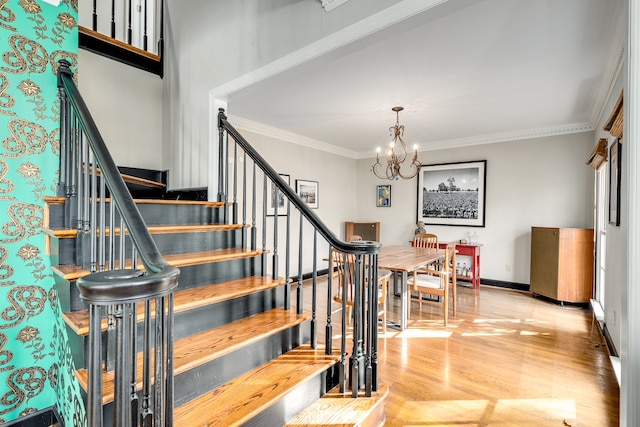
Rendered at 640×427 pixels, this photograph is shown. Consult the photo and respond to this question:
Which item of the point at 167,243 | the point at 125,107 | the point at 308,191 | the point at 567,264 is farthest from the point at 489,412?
the point at 308,191

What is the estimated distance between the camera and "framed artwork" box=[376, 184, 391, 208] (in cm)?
659

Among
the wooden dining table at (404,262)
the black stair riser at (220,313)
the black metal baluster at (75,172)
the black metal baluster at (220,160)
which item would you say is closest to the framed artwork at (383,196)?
the wooden dining table at (404,262)

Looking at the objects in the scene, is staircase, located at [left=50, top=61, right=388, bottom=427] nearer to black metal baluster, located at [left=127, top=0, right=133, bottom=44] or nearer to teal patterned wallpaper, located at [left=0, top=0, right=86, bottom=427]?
teal patterned wallpaper, located at [left=0, top=0, right=86, bottom=427]

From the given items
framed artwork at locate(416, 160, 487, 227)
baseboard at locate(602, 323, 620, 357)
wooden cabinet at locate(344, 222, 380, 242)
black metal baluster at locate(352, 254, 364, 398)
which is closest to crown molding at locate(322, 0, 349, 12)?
black metal baluster at locate(352, 254, 364, 398)

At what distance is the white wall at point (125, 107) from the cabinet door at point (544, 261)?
527cm

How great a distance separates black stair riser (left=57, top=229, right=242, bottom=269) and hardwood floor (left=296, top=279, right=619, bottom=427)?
168cm

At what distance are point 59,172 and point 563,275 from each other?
5641 millimetres

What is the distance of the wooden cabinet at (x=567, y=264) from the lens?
13.8 feet

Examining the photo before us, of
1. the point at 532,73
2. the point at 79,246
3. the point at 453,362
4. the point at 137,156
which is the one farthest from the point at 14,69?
the point at 532,73

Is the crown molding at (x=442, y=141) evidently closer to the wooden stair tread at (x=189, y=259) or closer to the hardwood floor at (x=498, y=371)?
the hardwood floor at (x=498, y=371)

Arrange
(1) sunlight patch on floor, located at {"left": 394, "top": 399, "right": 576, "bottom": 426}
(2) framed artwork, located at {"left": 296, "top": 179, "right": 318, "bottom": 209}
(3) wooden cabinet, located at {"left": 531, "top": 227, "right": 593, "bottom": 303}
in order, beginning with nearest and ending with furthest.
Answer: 1. (1) sunlight patch on floor, located at {"left": 394, "top": 399, "right": 576, "bottom": 426}
2. (3) wooden cabinet, located at {"left": 531, "top": 227, "right": 593, "bottom": 303}
3. (2) framed artwork, located at {"left": 296, "top": 179, "right": 318, "bottom": 209}

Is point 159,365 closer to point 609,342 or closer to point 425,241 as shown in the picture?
point 609,342

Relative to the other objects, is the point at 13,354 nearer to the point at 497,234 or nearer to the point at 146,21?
the point at 146,21

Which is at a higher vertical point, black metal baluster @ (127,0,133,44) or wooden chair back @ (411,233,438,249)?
black metal baluster @ (127,0,133,44)
